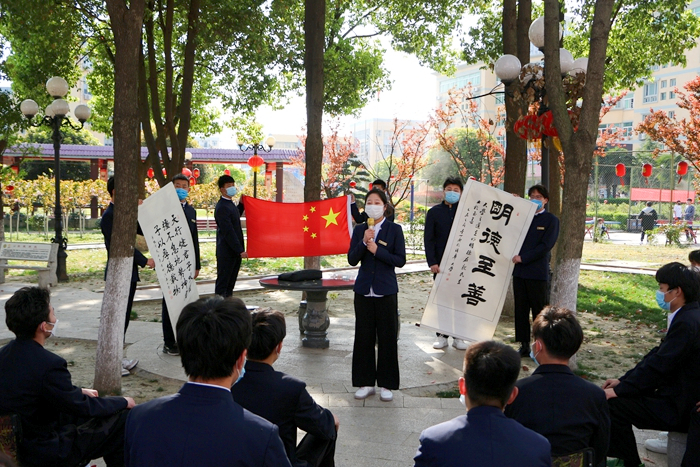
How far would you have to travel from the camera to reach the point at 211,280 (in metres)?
12.7

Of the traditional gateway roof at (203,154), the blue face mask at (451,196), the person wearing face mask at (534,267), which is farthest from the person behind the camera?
the traditional gateway roof at (203,154)

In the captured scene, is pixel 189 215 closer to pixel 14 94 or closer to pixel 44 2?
pixel 44 2

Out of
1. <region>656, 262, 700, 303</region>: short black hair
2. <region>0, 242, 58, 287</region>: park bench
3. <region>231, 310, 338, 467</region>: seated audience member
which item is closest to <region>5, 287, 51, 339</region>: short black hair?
<region>231, 310, 338, 467</region>: seated audience member

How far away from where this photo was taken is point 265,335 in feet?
9.48

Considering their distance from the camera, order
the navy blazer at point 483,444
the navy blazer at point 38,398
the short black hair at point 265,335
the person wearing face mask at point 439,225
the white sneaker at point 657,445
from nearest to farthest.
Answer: the navy blazer at point 483,444 → the short black hair at point 265,335 → the navy blazer at point 38,398 → the white sneaker at point 657,445 → the person wearing face mask at point 439,225

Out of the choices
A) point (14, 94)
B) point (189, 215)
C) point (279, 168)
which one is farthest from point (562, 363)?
point (279, 168)

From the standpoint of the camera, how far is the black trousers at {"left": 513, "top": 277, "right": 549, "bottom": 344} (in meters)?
6.85

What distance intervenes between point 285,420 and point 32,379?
124 centimetres

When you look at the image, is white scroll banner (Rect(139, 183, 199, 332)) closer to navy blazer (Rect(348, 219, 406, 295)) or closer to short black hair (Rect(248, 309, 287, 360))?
navy blazer (Rect(348, 219, 406, 295))

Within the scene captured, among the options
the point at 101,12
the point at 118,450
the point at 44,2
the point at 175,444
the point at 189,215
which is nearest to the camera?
the point at 175,444

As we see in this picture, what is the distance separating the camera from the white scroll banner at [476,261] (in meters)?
6.12

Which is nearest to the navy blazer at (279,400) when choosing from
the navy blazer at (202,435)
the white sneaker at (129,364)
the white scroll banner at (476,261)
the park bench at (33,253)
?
the navy blazer at (202,435)

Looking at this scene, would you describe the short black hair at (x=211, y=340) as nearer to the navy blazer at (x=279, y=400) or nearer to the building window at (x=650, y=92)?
the navy blazer at (x=279, y=400)

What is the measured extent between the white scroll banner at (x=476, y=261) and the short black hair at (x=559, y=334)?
3.10 m
